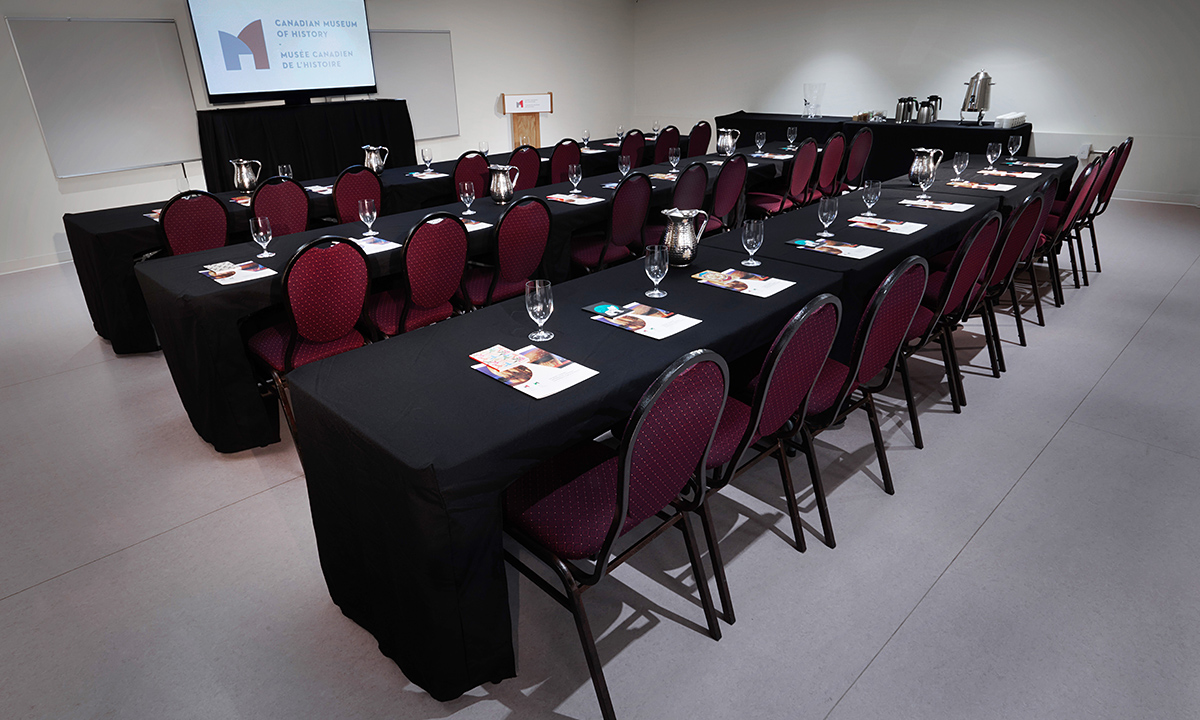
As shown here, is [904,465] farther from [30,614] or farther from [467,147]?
[467,147]

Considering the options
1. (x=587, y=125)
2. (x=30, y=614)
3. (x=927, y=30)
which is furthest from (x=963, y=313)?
(x=587, y=125)

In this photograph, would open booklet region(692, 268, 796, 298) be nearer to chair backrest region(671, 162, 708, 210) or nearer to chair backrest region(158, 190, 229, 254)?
chair backrest region(671, 162, 708, 210)

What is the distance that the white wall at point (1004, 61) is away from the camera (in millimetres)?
7305

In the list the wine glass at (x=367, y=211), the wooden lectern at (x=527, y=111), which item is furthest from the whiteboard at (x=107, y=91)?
the wine glass at (x=367, y=211)

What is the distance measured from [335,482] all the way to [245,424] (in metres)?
1.51

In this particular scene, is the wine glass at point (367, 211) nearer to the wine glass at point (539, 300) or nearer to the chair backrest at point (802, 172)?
the wine glass at point (539, 300)

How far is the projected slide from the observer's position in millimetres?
6793

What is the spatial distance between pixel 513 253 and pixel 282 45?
570 centimetres

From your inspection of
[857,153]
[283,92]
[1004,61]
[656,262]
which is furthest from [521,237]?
[1004,61]

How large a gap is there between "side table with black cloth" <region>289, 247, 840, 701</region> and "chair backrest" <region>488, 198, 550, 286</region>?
141 centimetres

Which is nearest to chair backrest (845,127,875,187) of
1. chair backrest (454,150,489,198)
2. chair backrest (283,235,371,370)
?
chair backrest (454,150,489,198)

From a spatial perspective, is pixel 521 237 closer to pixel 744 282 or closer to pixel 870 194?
pixel 744 282

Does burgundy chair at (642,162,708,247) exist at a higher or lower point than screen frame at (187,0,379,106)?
lower

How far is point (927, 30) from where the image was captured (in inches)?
336
